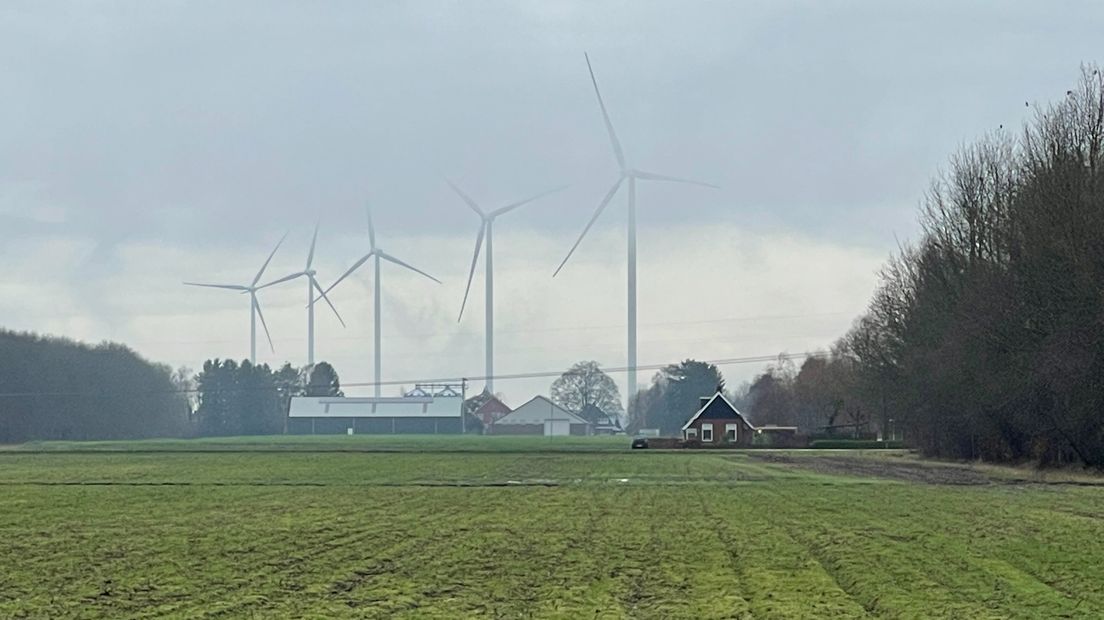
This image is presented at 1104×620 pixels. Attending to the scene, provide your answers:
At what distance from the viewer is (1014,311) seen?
56281 millimetres

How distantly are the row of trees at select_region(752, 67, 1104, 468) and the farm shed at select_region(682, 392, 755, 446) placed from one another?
145ft

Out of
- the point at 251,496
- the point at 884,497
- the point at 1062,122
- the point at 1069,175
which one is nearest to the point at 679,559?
the point at 884,497

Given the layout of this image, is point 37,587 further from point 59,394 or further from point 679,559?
point 59,394

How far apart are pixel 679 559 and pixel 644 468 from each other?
4444 cm

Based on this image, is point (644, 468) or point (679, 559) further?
point (644, 468)

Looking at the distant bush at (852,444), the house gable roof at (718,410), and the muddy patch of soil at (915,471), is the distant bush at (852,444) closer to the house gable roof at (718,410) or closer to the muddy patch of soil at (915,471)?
the house gable roof at (718,410)

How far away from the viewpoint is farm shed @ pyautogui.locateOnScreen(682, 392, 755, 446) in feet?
419

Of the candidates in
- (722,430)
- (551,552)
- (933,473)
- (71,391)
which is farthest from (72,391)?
(551,552)

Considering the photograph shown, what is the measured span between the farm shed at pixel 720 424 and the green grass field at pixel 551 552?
8320 centimetres

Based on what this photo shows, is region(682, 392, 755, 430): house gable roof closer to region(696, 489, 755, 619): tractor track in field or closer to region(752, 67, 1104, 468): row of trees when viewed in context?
region(752, 67, 1104, 468): row of trees

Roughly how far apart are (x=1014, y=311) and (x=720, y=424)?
72.8 m

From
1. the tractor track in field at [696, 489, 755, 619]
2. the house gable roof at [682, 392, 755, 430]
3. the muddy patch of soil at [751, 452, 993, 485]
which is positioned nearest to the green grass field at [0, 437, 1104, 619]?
the tractor track in field at [696, 489, 755, 619]

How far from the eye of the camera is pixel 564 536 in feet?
84.5

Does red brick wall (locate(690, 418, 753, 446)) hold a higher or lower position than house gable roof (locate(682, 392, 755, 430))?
lower
